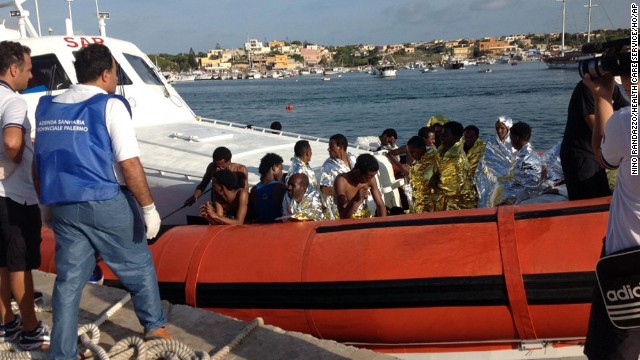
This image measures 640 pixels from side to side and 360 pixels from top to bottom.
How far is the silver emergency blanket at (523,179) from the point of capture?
5195mm

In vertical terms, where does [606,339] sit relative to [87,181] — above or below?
below

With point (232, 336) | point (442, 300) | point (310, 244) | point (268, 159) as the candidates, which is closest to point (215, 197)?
point (268, 159)

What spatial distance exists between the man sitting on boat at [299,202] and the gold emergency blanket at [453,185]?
1.21m

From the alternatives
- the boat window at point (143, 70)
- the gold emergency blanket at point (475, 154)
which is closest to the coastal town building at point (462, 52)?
the boat window at point (143, 70)

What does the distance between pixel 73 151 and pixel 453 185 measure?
11.8 ft

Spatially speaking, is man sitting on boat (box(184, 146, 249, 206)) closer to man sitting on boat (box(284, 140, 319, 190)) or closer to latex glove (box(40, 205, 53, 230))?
man sitting on boat (box(284, 140, 319, 190))

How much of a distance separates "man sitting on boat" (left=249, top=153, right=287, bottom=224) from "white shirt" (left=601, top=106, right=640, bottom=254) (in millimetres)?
3229

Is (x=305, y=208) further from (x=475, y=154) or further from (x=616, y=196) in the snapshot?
(x=616, y=196)

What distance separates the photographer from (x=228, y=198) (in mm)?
5051

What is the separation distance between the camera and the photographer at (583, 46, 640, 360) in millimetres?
2049

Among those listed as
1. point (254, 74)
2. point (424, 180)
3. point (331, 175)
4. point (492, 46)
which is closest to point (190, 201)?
point (331, 175)

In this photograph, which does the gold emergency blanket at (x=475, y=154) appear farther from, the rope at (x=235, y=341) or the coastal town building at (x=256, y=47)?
the coastal town building at (x=256, y=47)

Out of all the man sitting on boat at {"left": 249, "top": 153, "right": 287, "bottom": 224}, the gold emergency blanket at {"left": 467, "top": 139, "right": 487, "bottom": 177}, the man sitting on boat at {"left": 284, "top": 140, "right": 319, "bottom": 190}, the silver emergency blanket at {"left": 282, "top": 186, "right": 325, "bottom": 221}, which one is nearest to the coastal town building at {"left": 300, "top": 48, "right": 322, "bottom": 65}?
the gold emergency blanket at {"left": 467, "top": 139, "right": 487, "bottom": 177}

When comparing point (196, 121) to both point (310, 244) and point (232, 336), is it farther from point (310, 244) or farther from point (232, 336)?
point (232, 336)
